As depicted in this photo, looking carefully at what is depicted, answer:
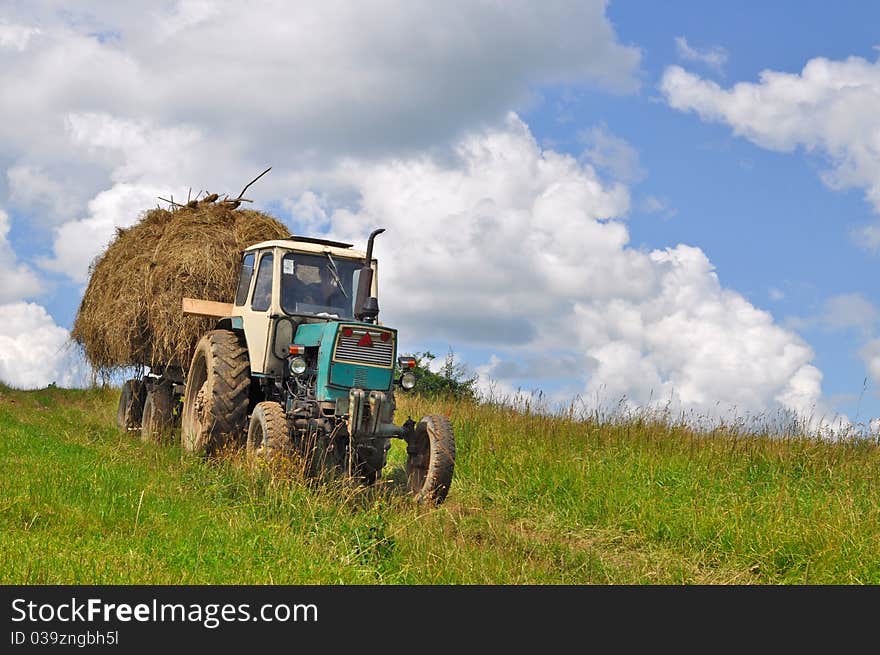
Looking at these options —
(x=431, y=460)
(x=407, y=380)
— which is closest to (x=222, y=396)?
(x=407, y=380)

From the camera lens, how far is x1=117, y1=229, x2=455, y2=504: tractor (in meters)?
9.93

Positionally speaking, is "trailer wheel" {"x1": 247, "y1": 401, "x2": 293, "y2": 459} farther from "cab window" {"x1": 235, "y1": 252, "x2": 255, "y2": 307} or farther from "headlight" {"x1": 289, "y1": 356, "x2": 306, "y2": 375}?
"cab window" {"x1": 235, "y1": 252, "x2": 255, "y2": 307}

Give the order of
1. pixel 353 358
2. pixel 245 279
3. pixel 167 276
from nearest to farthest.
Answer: pixel 353 358 → pixel 245 279 → pixel 167 276

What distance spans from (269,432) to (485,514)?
8.74 feet

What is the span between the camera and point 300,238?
11.6 m

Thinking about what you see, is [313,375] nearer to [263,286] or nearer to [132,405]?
[263,286]

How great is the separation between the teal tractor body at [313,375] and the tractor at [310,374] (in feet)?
0.04

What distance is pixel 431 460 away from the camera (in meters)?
9.73

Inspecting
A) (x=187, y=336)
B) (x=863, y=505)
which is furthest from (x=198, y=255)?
(x=863, y=505)

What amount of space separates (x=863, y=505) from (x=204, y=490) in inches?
288

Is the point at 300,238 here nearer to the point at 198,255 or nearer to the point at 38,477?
the point at 198,255

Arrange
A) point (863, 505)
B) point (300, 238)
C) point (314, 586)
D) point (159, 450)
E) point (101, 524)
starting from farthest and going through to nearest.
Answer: point (159, 450) → point (300, 238) → point (863, 505) → point (101, 524) → point (314, 586)

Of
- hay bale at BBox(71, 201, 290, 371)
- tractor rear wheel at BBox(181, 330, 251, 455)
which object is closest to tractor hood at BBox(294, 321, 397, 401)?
tractor rear wheel at BBox(181, 330, 251, 455)

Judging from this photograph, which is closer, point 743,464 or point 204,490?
point 204,490
